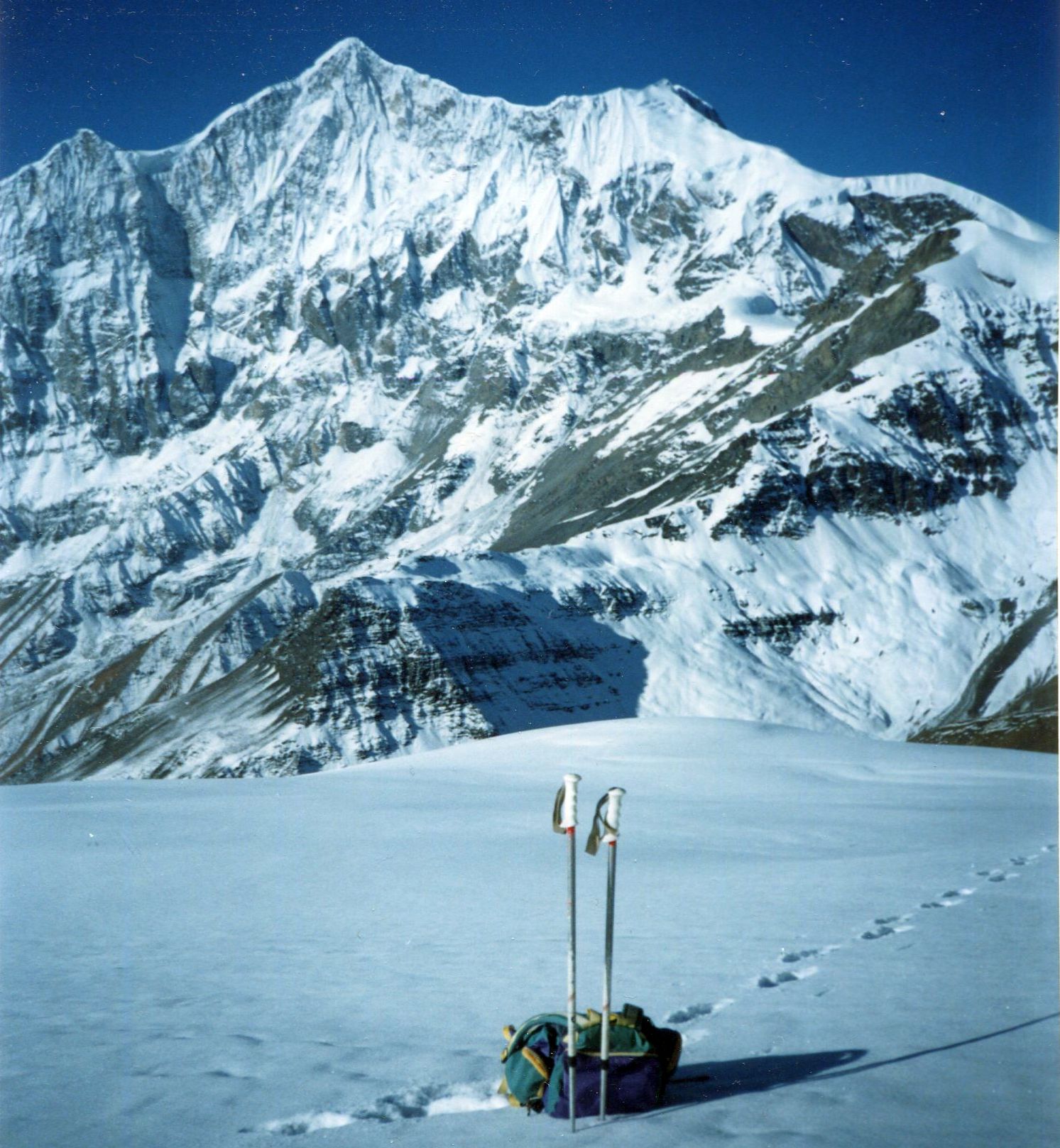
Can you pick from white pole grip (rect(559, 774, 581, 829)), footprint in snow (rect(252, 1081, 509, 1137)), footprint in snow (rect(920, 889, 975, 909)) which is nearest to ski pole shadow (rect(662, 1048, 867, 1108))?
footprint in snow (rect(252, 1081, 509, 1137))

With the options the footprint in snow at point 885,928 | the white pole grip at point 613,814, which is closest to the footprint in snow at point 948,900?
the footprint in snow at point 885,928

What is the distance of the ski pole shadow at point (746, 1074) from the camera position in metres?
7.58

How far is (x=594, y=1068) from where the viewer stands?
7.60m

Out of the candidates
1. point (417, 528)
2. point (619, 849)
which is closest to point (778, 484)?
point (417, 528)

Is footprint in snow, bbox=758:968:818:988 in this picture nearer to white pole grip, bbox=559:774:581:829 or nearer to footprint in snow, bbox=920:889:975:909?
footprint in snow, bbox=920:889:975:909

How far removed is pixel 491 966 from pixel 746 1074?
3.09 m

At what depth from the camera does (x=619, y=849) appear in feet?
52.5

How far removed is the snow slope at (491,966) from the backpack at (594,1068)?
16cm

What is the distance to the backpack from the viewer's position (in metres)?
7.50

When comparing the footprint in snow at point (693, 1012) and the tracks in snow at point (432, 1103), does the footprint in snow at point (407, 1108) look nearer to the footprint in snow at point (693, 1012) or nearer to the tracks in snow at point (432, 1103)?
the tracks in snow at point (432, 1103)

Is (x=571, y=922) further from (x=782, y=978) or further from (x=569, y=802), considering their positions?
(x=782, y=978)

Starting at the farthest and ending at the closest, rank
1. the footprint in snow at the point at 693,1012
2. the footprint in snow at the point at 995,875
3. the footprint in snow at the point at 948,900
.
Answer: the footprint in snow at the point at 995,875, the footprint in snow at the point at 948,900, the footprint in snow at the point at 693,1012

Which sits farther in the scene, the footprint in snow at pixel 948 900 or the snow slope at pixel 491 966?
the footprint in snow at pixel 948 900

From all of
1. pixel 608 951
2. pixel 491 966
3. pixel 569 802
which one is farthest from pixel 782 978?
pixel 569 802
